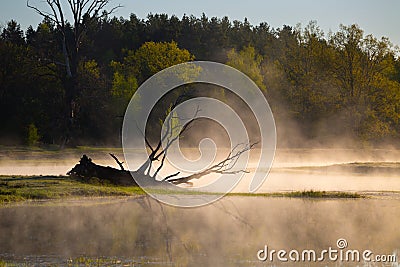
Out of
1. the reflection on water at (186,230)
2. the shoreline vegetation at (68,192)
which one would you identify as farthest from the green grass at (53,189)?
the reflection on water at (186,230)

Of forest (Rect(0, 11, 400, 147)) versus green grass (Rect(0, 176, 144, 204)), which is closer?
green grass (Rect(0, 176, 144, 204))

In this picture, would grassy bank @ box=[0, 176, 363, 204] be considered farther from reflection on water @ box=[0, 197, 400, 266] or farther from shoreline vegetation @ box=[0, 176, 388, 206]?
reflection on water @ box=[0, 197, 400, 266]

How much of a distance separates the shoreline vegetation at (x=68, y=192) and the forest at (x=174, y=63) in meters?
29.2

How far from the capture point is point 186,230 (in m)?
18.7

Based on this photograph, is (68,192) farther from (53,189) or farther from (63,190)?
(53,189)

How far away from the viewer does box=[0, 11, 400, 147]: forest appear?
61875 mm

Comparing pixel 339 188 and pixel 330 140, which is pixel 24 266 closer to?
pixel 339 188

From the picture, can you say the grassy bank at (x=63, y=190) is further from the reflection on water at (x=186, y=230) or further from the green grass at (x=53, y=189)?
the reflection on water at (x=186, y=230)

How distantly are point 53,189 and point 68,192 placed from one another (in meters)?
0.55

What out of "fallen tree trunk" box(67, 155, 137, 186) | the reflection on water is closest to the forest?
"fallen tree trunk" box(67, 155, 137, 186)

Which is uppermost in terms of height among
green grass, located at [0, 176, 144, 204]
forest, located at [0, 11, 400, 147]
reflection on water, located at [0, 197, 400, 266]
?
forest, located at [0, 11, 400, 147]

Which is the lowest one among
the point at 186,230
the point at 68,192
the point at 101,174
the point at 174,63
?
the point at 186,230

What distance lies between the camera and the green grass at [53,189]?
24.2 meters

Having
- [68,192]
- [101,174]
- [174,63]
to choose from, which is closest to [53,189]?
[68,192]
